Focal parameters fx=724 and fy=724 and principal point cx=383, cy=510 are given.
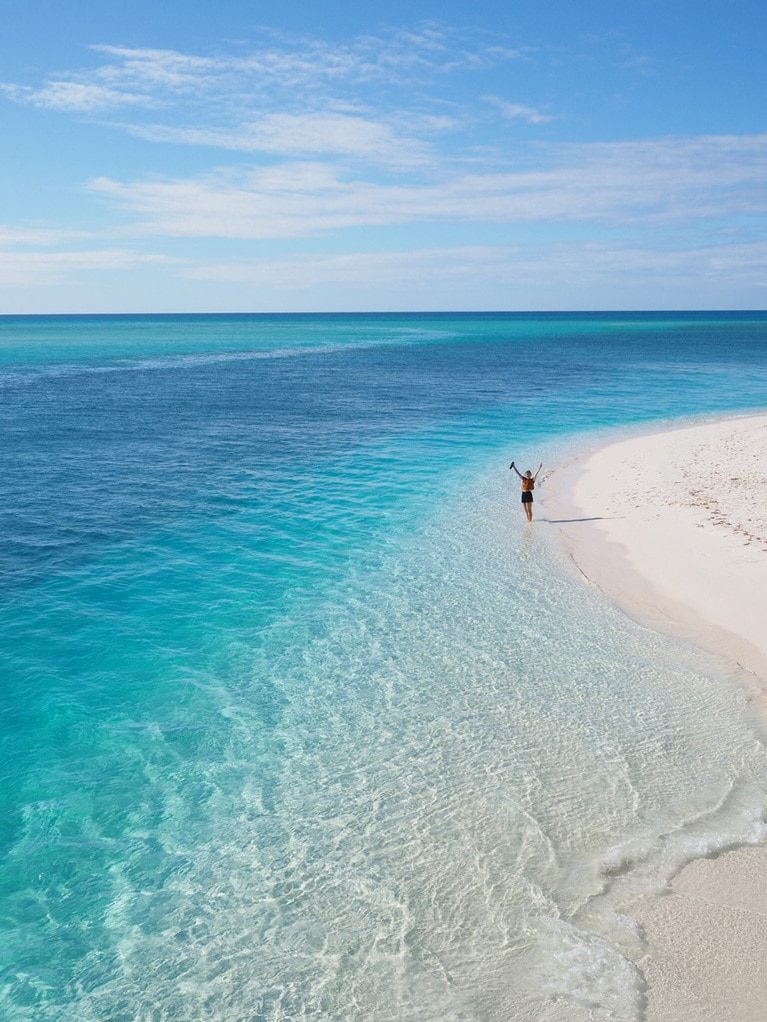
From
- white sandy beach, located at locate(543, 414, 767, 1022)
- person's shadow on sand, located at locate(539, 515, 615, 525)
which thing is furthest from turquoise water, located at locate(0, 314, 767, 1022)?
person's shadow on sand, located at locate(539, 515, 615, 525)

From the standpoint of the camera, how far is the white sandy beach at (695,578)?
9594mm

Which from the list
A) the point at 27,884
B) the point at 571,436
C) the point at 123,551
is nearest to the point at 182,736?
the point at 27,884

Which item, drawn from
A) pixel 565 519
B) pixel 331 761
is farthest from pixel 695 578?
pixel 331 761

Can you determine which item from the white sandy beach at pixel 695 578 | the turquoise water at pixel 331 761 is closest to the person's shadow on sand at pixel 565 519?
the white sandy beach at pixel 695 578

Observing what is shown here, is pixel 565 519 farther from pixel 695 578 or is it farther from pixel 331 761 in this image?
pixel 331 761

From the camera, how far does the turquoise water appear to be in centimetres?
1006

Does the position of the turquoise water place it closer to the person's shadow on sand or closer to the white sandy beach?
the white sandy beach

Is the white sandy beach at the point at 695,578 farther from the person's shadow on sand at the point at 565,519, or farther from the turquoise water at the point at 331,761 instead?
the turquoise water at the point at 331,761

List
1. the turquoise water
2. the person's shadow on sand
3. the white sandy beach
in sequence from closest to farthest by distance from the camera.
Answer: the white sandy beach
the turquoise water
the person's shadow on sand

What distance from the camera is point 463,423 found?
52125mm

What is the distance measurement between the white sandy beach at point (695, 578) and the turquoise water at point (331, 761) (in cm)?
54

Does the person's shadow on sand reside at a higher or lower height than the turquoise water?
higher

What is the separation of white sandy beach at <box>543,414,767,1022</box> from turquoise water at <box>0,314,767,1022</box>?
1.77 ft

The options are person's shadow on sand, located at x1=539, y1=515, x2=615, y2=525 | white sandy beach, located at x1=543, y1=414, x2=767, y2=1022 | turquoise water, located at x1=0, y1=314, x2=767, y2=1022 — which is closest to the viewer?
white sandy beach, located at x1=543, y1=414, x2=767, y2=1022
